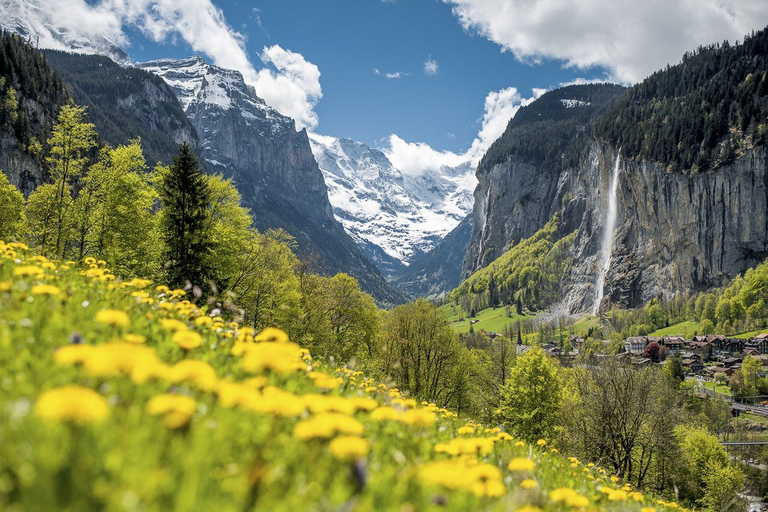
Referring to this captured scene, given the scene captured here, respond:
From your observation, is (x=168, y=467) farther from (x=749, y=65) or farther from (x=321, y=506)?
(x=749, y=65)

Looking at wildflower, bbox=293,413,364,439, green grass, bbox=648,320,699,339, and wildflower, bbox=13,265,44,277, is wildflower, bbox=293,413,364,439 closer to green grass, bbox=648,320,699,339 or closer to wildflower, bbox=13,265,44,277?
wildflower, bbox=13,265,44,277

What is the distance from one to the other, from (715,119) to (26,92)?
215 m

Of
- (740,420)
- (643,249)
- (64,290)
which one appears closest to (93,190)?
(64,290)

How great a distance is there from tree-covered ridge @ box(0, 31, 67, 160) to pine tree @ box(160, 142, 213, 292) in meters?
78.5

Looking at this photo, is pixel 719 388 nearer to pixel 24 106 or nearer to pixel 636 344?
pixel 636 344

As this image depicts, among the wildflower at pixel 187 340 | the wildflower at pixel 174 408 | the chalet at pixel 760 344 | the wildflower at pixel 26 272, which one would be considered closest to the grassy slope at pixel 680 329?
the chalet at pixel 760 344

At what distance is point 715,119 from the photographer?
167m

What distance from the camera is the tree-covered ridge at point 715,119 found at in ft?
528

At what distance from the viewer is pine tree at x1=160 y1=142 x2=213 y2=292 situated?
2959cm

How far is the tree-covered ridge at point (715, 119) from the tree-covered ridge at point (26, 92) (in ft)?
659

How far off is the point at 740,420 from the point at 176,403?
111 meters

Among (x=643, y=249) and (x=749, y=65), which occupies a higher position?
(x=749, y=65)

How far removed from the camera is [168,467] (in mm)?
2207

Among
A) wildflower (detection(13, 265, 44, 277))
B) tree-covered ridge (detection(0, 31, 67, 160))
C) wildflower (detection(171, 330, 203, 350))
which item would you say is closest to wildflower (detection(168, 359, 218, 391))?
wildflower (detection(171, 330, 203, 350))
